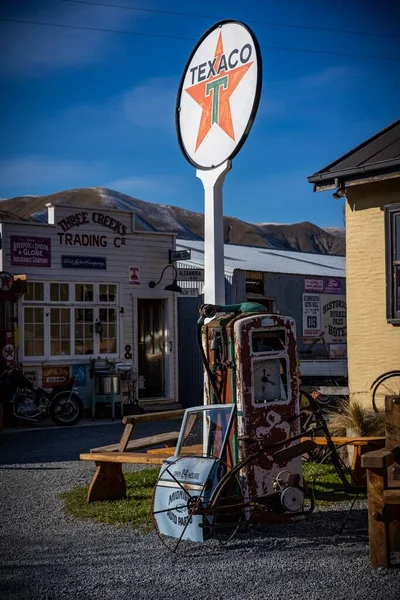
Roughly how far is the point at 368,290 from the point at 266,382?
3.75m

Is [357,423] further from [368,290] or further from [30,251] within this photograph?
[30,251]

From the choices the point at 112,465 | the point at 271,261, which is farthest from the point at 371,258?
the point at 271,261

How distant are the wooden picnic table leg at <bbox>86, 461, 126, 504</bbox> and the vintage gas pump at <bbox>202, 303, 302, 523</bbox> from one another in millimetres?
1490

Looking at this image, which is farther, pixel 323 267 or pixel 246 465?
pixel 323 267

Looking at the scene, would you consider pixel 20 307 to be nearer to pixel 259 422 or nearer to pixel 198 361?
pixel 198 361

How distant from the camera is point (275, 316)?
22.9 feet

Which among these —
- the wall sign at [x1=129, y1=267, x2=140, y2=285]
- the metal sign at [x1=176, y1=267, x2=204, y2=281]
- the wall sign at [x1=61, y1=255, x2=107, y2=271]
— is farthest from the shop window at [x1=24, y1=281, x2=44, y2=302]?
the metal sign at [x1=176, y1=267, x2=204, y2=281]

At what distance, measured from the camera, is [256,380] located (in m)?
6.95

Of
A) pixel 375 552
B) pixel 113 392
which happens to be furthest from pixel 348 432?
pixel 113 392

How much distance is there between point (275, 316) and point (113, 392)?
31.3 feet

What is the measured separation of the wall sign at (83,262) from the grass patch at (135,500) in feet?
24.6

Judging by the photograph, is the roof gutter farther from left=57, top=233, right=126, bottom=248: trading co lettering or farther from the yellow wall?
left=57, top=233, right=126, bottom=248: trading co lettering

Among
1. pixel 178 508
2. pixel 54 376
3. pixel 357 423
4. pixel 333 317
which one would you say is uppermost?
pixel 333 317

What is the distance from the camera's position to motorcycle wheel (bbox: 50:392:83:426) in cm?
1530
